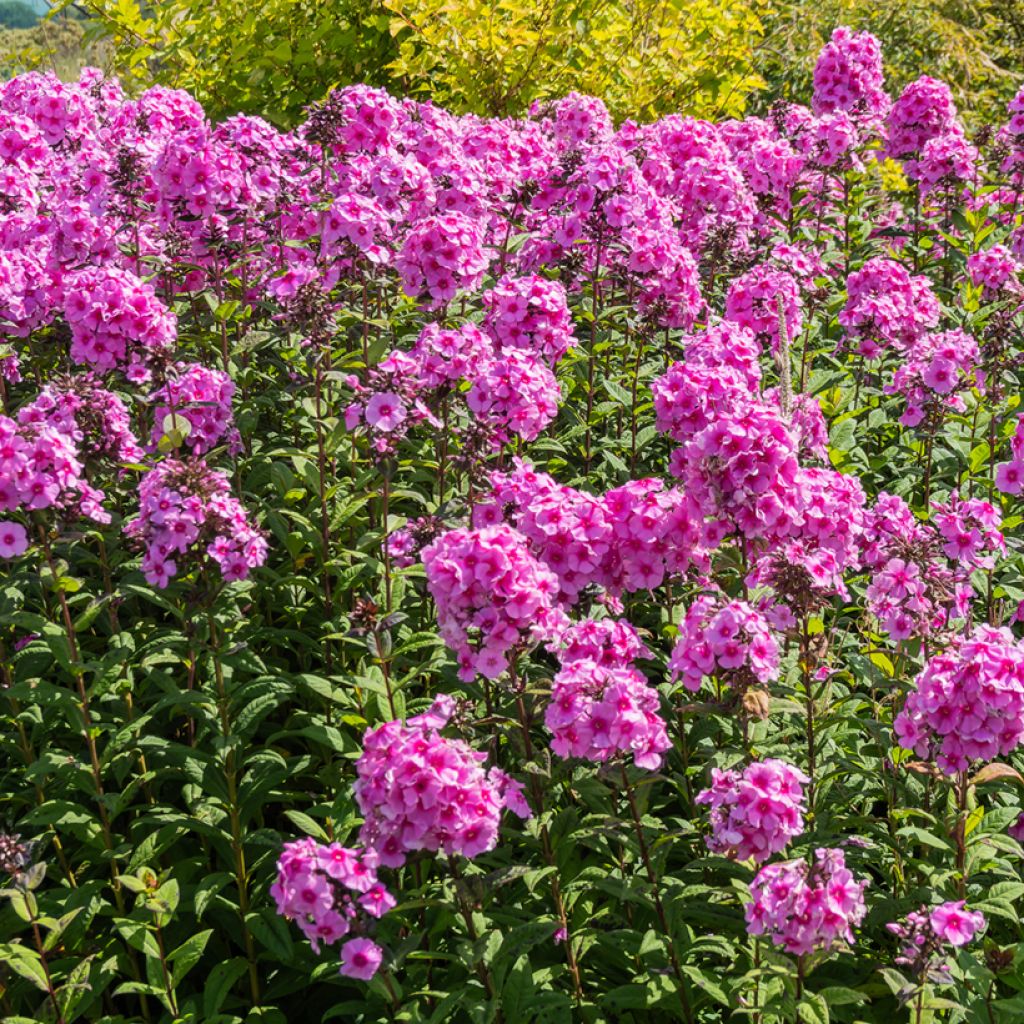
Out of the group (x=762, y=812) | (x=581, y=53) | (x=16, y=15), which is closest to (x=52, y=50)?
(x=581, y=53)

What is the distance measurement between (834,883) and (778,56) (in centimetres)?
1421

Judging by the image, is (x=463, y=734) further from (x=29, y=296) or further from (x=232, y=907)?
(x=29, y=296)

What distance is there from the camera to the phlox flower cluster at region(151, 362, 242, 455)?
4.99 meters

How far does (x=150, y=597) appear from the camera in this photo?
14.9 feet

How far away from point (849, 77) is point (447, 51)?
3204mm

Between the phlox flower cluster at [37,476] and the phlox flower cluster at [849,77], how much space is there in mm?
5837

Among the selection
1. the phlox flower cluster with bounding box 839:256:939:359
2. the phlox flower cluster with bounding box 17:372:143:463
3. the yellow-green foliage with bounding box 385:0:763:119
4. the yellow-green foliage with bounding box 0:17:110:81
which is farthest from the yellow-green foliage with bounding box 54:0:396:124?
the phlox flower cluster with bounding box 17:372:143:463

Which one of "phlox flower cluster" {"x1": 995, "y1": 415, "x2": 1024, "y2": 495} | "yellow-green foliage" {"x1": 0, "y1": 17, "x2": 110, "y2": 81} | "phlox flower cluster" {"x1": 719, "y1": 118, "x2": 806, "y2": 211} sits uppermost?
"phlox flower cluster" {"x1": 719, "y1": 118, "x2": 806, "y2": 211}

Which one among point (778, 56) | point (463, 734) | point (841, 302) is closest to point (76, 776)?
point (463, 734)

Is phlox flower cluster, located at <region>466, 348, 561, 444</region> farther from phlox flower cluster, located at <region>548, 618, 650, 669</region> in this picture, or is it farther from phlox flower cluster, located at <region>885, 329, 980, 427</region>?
phlox flower cluster, located at <region>885, 329, 980, 427</region>

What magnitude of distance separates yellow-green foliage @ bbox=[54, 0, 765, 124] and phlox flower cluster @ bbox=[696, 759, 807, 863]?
767cm

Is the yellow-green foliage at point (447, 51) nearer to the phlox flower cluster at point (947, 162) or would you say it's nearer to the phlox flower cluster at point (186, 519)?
the phlox flower cluster at point (947, 162)

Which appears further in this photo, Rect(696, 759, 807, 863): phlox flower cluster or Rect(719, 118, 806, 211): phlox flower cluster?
Rect(719, 118, 806, 211): phlox flower cluster

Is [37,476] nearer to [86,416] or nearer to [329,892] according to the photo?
[86,416]
